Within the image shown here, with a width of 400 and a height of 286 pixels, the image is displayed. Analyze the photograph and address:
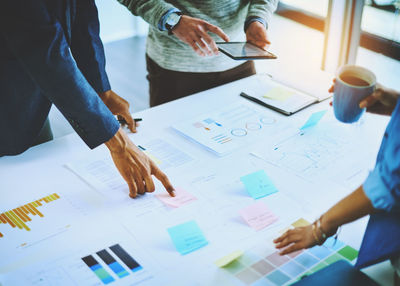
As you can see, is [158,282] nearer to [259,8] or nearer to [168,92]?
[168,92]

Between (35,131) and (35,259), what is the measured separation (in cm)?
50

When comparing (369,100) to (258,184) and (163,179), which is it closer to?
(258,184)

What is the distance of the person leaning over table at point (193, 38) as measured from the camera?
5.37ft

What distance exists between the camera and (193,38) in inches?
63.4

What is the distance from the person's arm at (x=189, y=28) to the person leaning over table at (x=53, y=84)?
251 millimetres

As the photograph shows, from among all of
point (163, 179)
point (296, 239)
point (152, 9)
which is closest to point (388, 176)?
point (296, 239)

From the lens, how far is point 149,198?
1.27 metres

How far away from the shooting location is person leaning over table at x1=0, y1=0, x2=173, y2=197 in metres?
1.14

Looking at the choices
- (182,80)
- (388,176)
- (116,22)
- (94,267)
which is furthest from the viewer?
(116,22)

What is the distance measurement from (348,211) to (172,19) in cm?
101

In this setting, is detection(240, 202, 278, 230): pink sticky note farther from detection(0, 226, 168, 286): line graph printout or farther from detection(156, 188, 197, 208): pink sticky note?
detection(0, 226, 168, 286): line graph printout

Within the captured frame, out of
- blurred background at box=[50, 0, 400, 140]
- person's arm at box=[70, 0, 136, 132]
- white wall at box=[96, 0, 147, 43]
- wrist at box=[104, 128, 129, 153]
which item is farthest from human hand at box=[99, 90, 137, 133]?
white wall at box=[96, 0, 147, 43]

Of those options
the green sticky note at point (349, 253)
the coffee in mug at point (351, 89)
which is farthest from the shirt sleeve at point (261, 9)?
the green sticky note at point (349, 253)

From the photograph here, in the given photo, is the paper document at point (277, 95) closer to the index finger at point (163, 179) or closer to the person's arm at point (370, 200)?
the index finger at point (163, 179)
